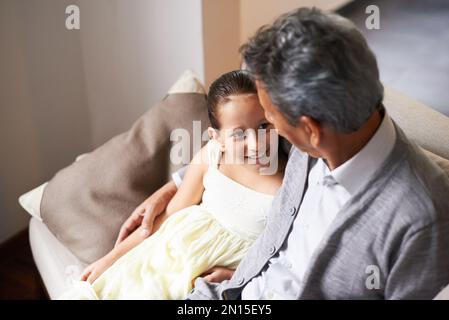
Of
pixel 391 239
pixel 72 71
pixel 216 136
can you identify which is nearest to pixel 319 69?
pixel 391 239

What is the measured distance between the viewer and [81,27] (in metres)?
2.14

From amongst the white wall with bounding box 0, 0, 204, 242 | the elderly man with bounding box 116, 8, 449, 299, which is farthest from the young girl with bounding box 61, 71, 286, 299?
the white wall with bounding box 0, 0, 204, 242

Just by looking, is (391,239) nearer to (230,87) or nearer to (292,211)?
(292,211)

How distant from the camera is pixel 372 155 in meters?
0.96

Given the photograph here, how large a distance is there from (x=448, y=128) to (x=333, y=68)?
1.81 ft

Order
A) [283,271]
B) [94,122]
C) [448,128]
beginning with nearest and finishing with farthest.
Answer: [283,271] < [448,128] < [94,122]

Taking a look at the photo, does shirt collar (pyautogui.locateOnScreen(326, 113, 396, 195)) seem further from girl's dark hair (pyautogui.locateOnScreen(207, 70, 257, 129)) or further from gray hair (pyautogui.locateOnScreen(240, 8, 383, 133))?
girl's dark hair (pyautogui.locateOnScreen(207, 70, 257, 129))

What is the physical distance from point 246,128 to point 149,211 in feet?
1.34

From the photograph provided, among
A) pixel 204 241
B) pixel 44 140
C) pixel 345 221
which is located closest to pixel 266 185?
pixel 204 241

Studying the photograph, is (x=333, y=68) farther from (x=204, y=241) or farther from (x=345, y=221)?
(x=204, y=241)

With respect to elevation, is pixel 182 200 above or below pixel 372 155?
below

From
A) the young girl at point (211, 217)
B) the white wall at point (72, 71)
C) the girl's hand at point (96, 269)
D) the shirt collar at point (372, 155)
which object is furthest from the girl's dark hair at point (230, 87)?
the white wall at point (72, 71)

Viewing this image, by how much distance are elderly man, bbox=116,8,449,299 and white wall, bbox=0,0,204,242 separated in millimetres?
1117

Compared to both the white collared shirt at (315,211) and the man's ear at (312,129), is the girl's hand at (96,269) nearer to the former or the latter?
the white collared shirt at (315,211)
